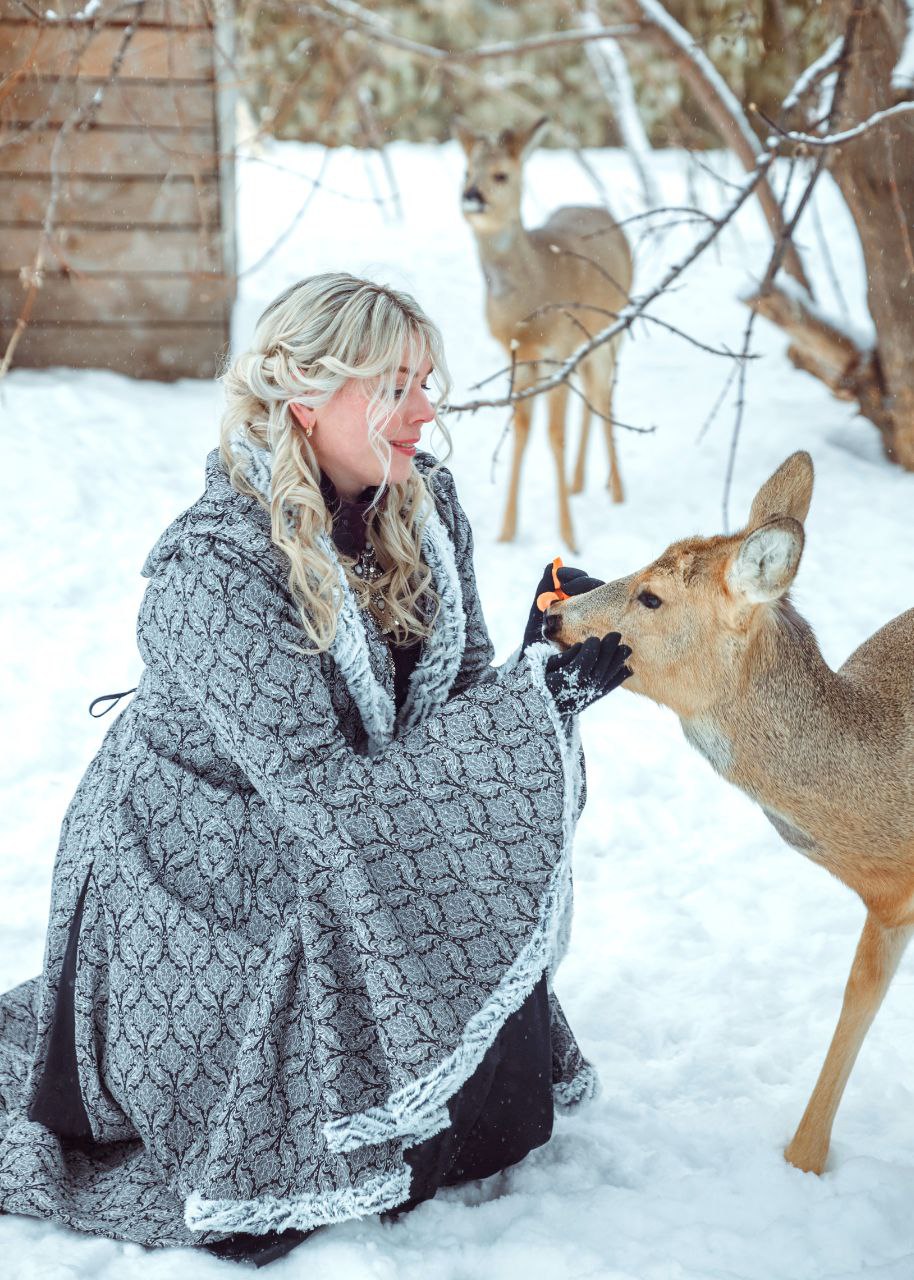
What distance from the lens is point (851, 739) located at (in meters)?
2.67

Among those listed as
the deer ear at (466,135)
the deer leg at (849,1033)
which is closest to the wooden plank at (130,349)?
the deer ear at (466,135)

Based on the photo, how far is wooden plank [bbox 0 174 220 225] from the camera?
6594mm

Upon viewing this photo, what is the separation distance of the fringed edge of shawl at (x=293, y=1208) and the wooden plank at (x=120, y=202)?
214 inches

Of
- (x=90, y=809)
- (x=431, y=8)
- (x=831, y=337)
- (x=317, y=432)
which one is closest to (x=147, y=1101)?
(x=90, y=809)

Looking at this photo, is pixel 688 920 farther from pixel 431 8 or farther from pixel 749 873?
pixel 431 8

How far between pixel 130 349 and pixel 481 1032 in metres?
5.55

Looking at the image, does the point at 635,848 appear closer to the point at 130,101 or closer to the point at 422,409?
the point at 422,409

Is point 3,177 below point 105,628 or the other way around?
the other way around

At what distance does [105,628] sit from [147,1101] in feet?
9.34

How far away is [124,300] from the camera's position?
6.95 meters

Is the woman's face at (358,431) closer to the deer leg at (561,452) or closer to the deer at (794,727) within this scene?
the deer at (794,727)

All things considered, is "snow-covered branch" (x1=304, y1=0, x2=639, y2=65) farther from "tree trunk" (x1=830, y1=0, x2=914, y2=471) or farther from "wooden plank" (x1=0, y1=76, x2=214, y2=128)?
"tree trunk" (x1=830, y1=0, x2=914, y2=471)

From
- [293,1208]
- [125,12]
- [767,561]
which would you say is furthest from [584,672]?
[125,12]

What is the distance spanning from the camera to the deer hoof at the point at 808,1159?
2.66 meters
